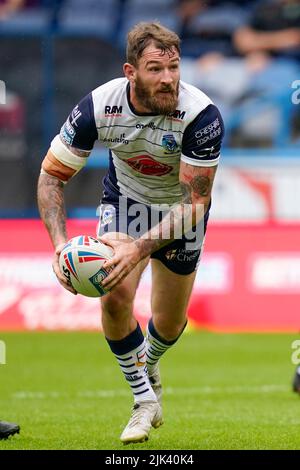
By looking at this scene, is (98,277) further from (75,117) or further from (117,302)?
(75,117)

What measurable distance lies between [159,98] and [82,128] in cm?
54

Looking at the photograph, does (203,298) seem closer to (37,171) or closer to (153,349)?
(37,171)

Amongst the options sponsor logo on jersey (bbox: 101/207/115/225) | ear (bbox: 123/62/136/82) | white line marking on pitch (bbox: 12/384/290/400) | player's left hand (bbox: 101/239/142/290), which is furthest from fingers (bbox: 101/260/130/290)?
white line marking on pitch (bbox: 12/384/290/400)

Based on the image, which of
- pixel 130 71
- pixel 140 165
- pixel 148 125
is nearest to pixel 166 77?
pixel 130 71

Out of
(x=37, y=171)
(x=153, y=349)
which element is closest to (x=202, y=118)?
(x=153, y=349)

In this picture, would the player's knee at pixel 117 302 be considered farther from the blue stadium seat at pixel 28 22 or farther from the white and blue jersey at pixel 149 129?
the blue stadium seat at pixel 28 22

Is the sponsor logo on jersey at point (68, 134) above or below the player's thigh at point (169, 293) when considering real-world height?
above

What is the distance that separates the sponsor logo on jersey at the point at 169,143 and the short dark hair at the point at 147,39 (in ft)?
1.63

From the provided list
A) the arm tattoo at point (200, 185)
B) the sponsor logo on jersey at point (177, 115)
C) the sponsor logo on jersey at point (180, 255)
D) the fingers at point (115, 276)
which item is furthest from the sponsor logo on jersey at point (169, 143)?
the fingers at point (115, 276)

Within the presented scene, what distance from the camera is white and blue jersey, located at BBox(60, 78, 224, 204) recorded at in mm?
6539

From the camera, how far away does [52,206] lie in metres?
6.68

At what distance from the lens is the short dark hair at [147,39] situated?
6312mm
